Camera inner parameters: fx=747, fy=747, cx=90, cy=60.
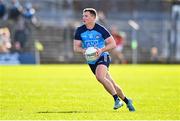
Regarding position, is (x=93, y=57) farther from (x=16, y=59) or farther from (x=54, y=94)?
(x=16, y=59)

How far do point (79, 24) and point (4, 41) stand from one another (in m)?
5.98

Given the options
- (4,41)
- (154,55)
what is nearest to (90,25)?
(4,41)

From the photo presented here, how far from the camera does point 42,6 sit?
157 ft

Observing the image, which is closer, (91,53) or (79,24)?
(91,53)

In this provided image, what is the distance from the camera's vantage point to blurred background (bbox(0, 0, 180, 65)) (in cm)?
4303

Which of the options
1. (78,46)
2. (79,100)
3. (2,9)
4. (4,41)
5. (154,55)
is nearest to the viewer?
(78,46)

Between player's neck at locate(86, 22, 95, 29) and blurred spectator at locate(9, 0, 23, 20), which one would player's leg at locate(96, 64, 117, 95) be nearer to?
player's neck at locate(86, 22, 95, 29)

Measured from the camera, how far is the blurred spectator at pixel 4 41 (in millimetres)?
40250

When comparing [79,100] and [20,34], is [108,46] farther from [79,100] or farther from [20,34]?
[20,34]

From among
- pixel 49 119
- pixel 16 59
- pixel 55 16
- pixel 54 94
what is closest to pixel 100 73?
pixel 49 119

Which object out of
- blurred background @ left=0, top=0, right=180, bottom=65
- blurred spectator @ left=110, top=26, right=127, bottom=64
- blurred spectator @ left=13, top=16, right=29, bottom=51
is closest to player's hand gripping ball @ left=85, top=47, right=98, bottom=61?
blurred background @ left=0, top=0, right=180, bottom=65

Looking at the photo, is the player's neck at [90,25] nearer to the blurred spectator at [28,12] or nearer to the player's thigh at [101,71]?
Answer: the player's thigh at [101,71]

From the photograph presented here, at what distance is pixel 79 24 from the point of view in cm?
4497

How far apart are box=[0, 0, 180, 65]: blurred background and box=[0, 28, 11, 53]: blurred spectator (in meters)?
0.06
